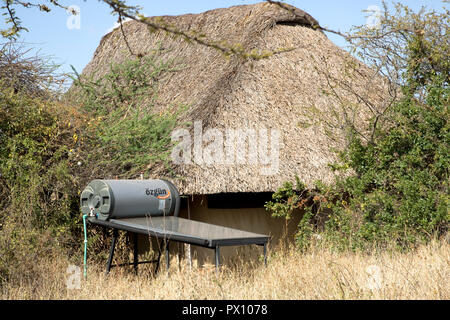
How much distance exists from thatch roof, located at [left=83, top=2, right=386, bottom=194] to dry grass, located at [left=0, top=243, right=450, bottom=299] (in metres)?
1.82

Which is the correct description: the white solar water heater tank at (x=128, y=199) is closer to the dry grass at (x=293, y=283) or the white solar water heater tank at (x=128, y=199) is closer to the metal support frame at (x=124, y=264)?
the metal support frame at (x=124, y=264)

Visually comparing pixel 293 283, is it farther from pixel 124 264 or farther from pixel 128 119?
pixel 128 119

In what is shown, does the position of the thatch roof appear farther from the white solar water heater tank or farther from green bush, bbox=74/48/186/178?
the white solar water heater tank

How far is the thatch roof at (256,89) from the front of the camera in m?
8.44

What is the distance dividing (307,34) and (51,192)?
6.13m

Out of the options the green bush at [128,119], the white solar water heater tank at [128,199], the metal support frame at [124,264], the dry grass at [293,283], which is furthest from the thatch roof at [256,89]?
the dry grass at [293,283]

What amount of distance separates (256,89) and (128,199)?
140 inches

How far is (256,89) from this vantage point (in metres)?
9.58

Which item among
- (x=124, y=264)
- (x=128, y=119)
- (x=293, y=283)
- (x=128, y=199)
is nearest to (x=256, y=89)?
(x=128, y=119)

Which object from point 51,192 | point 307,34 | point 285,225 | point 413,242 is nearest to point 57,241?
point 51,192

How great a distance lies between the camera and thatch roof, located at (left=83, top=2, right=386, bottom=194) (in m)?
8.44

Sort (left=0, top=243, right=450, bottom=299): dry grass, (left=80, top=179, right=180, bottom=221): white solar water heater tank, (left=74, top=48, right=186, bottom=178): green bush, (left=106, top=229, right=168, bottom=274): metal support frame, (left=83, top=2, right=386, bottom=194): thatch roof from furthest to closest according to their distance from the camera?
(left=74, top=48, right=186, bottom=178): green bush, (left=83, top=2, right=386, bottom=194): thatch roof, (left=106, top=229, right=168, bottom=274): metal support frame, (left=80, top=179, right=180, bottom=221): white solar water heater tank, (left=0, top=243, right=450, bottom=299): dry grass

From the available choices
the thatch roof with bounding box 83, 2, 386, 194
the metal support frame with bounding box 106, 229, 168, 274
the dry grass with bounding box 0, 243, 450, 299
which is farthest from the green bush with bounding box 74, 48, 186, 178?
the dry grass with bounding box 0, 243, 450, 299

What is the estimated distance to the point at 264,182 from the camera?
27.7 ft
